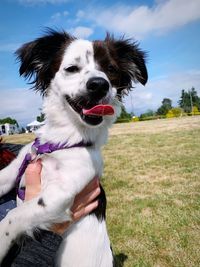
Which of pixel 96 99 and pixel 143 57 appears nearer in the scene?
pixel 96 99

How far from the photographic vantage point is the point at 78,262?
2.86 metres

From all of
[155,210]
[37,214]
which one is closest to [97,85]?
[37,214]

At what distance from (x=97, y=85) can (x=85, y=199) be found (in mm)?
939

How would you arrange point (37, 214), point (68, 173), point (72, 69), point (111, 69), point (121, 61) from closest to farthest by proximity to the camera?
1. point (37, 214)
2. point (68, 173)
3. point (72, 69)
4. point (111, 69)
5. point (121, 61)

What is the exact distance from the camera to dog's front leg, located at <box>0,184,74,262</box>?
250 centimetres

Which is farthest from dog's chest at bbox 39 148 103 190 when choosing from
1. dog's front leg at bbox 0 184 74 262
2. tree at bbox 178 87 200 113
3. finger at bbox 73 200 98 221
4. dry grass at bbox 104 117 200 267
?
tree at bbox 178 87 200 113

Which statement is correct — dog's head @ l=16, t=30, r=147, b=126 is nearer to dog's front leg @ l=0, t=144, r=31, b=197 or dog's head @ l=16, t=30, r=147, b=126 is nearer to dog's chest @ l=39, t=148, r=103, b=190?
dog's chest @ l=39, t=148, r=103, b=190

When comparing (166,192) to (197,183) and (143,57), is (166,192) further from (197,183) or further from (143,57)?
(143,57)

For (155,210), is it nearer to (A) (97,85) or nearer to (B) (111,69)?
(B) (111,69)

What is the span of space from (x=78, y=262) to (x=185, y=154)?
9224 millimetres

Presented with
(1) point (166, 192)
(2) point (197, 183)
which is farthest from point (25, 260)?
(2) point (197, 183)

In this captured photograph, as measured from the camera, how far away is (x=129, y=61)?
12.8 ft

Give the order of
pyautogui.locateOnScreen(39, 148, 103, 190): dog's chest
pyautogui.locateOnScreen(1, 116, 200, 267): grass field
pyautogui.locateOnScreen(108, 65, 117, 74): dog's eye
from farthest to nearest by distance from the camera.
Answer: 1. pyautogui.locateOnScreen(1, 116, 200, 267): grass field
2. pyautogui.locateOnScreen(108, 65, 117, 74): dog's eye
3. pyautogui.locateOnScreen(39, 148, 103, 190): dog's chest

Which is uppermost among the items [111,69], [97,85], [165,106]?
[111,69]
